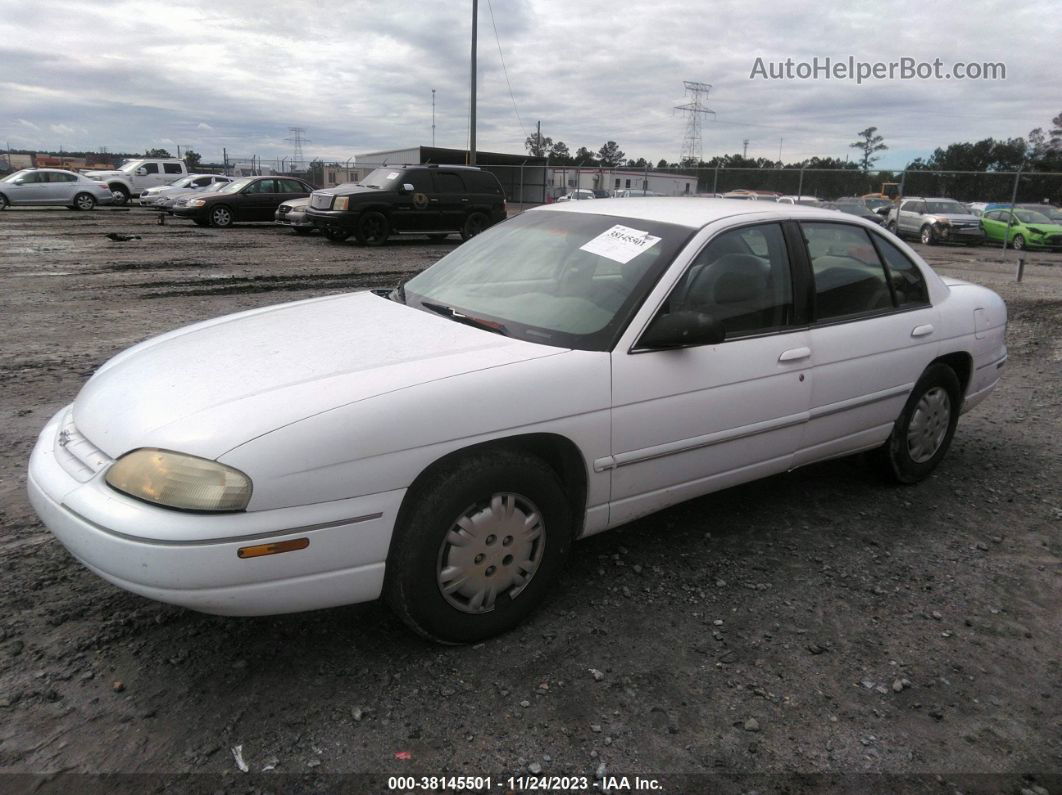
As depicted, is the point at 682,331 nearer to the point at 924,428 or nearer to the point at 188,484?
the point at 188,484

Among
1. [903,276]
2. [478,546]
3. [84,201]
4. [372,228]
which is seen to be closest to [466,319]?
[478,546]

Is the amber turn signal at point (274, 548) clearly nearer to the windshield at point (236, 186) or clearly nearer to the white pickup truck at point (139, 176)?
the windshield at point (236, 186)

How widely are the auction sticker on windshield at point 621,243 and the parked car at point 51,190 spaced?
28.4 metres

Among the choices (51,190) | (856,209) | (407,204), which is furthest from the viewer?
(51,190)

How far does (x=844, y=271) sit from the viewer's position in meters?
3.77

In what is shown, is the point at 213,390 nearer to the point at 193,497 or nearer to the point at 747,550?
the point at 193,497

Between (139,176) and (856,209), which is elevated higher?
(139,176)

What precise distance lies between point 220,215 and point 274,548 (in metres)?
21.3

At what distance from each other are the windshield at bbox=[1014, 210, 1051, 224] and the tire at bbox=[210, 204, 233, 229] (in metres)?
23.0

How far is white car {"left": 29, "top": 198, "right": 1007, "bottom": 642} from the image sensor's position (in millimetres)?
2191

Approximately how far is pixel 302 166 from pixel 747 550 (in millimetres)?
50963

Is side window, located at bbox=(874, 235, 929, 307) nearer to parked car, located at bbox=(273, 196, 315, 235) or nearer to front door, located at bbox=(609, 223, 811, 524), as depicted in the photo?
front door, located at bbox=(609, 223, 811, 524)

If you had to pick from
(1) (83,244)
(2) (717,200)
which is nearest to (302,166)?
(1) (83,244)

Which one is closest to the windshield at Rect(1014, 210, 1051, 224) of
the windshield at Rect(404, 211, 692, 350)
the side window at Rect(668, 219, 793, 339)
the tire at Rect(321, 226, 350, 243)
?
the tire at Rect(321, 226, 350, 243)
